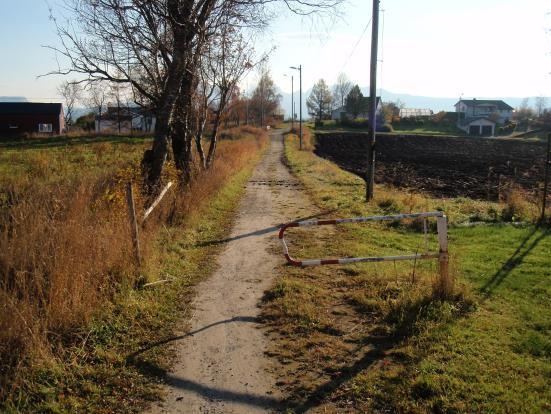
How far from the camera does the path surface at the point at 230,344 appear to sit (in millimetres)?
4195

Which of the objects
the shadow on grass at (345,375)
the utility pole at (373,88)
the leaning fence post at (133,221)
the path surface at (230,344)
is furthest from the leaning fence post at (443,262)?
the utility pole at (373,88)

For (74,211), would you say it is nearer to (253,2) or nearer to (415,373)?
(415,373)

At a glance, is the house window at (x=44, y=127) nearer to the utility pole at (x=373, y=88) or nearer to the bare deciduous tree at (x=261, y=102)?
the bare deciduous tree at (x=261, y=102)

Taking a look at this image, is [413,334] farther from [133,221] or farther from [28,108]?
[28,108]

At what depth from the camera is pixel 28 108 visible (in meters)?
67.9

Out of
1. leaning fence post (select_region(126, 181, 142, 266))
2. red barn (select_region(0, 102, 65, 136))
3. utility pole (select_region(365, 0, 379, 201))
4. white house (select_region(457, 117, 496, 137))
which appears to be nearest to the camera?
leaning fence post (select_region(126, 181, 142, 266))

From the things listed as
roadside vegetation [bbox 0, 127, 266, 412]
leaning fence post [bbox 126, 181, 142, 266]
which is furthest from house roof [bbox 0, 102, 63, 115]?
leaning fence post [bbox 126, 181, 142, 266]

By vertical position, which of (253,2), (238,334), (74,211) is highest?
(253,2)

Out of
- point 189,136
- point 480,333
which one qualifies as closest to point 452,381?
point 480,333

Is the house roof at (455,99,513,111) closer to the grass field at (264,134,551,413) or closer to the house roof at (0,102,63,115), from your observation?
the house roof at (0,102,63,115)

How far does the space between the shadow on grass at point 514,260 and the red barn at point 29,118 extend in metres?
67.2

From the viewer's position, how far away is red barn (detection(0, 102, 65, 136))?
6606cm

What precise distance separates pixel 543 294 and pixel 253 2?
27.3ft

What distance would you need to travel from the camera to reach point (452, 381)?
428 centimetres
